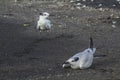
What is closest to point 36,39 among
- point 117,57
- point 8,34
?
point 8,34

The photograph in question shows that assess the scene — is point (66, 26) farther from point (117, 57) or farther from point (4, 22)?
point (117, 57)

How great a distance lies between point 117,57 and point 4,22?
6199 millimetres

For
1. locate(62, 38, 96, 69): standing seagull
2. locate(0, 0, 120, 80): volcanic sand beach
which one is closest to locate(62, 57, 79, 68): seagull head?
locate(62, 38, 96, 69): standing seagull

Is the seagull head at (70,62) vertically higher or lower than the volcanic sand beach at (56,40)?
higher

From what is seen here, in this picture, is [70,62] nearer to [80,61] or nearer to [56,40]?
[80,61]

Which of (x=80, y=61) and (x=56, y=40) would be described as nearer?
(x=80, y=61)

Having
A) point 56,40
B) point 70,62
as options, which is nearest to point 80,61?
point 70,62

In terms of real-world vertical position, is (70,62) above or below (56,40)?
above

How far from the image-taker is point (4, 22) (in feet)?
54.5

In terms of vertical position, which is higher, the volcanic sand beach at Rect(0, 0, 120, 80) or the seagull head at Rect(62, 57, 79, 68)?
the seagull head at Rect(62, 57, 79, 68)

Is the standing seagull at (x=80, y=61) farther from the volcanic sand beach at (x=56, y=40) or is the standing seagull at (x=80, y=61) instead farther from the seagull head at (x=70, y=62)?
the volcanic sand beach at (x=56, y=40)

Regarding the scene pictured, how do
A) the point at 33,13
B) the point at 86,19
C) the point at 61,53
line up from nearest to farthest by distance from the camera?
the point at 61,53 < the point at 86,19 < the point at 33,13

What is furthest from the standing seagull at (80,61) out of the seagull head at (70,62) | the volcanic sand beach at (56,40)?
the volcanic sand beach at (56,40)

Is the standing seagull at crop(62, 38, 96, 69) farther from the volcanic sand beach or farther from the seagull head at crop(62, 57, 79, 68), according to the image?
the volcanic sand beach
